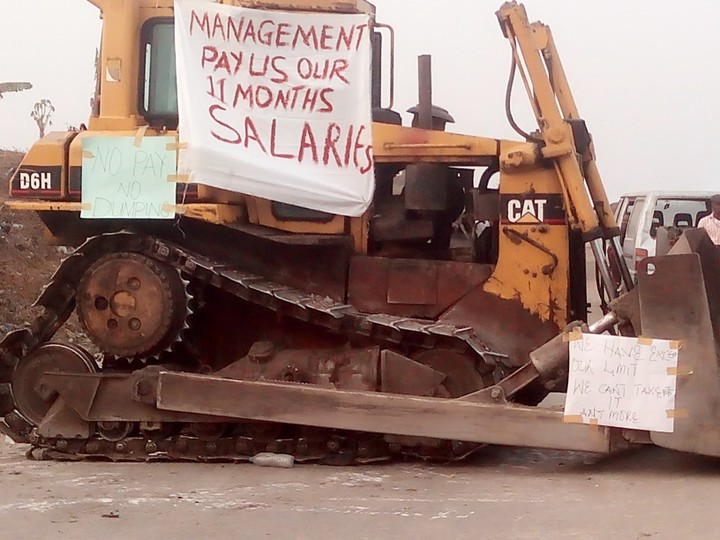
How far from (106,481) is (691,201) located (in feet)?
34.5

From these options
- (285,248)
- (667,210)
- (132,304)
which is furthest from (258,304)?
(667,210)

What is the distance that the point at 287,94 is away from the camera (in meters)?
6.16

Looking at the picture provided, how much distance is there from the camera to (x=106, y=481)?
18.1ft

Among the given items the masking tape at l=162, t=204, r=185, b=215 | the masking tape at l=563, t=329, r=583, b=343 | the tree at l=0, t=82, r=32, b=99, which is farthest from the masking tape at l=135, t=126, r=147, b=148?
the tree at l=0, t=82, r=32, b=99

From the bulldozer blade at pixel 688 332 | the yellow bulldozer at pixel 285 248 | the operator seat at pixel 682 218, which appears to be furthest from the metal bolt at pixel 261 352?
the operator seat at pixel 682 218

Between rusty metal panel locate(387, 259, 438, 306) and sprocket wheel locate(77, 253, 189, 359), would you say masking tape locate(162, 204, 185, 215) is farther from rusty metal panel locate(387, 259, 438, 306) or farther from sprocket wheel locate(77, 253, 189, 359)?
rusty metal panel locate(387, 259, 438, 306)

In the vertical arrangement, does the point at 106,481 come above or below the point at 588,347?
below

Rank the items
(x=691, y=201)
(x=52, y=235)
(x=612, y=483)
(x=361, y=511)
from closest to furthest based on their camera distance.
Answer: (x=361, y=511) < (x=612, y=483) < (x=52, y=235) < (x=691, y=201)

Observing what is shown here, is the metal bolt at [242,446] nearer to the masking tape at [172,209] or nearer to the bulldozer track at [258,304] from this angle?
the bulldozer track at [258,304]

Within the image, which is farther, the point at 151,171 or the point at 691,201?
the point at 691,201

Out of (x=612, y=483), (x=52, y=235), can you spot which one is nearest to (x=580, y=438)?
(x=612, y=483)

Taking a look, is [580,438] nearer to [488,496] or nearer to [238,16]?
[488,496]

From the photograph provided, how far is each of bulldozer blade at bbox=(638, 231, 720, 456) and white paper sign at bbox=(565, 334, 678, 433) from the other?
0.21 ft

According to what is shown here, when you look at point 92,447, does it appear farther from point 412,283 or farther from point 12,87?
point 12,87
